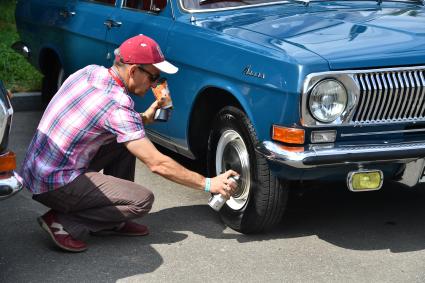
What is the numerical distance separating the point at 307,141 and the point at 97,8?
271cm

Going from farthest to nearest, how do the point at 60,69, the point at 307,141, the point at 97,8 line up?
the point at 60,69 < the point at 97,8 < the point at 307,141

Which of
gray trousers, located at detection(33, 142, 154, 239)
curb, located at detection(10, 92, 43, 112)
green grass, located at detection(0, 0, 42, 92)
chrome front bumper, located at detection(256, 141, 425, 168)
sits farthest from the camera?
green grass, located at detection(0, 0, 42, 92)

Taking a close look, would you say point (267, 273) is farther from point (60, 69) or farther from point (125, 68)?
point (60, 69)

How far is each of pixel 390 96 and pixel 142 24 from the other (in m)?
2.06

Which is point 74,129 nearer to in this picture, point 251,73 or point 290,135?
point 251,73

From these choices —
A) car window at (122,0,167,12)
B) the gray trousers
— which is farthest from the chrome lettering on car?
car window at (122,0,167,12)

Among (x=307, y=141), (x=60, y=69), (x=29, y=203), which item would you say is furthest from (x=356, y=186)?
(x=60, y=69)

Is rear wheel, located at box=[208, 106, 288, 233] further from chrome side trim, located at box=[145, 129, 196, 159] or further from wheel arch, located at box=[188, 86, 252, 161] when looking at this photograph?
chrome side trim, located at box=[145, 129, 196, 159]

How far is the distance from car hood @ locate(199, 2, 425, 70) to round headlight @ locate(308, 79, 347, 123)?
0.38 ft

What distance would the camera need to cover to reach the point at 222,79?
470 cm

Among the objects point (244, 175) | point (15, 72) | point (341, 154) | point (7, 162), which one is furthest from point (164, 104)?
point (15, 72)

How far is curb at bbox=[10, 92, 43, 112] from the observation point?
26.9 ft

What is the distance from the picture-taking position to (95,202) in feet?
14.8

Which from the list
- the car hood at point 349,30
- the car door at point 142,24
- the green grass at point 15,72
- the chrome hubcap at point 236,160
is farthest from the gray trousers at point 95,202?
the green grass at point 15,72
